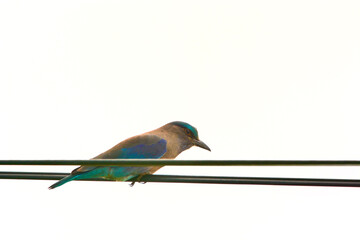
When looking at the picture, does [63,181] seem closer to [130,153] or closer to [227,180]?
[130,153]

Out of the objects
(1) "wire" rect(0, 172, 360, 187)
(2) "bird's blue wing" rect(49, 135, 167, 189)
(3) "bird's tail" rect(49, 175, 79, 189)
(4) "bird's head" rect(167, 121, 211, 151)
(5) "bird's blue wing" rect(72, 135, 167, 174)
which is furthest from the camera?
(4) "bird's head" rect(167, 121, 211, 151)

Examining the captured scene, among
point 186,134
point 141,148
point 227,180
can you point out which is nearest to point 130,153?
point 141,148

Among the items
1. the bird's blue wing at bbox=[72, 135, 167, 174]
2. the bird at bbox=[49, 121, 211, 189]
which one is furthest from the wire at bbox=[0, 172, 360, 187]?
the bird's blue wing at bbox=[72, 135, 167, 174]

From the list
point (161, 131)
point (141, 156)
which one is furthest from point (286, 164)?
point (161, 131)

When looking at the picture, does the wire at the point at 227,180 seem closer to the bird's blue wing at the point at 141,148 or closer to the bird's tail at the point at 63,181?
the bird's tail at the point at 63,181

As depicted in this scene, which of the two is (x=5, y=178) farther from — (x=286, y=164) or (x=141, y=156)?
(x=141, y=156)

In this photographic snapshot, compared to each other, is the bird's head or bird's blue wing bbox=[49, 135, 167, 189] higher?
the bird's head

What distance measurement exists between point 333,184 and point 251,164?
519 mm

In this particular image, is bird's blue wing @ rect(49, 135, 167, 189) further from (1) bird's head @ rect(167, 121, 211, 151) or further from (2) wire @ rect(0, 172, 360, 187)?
(2) wire @ rect(0, 172, 360, 187)

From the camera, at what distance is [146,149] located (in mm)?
5691

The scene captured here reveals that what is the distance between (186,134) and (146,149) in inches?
25.5

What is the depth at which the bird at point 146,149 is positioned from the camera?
16.8 ft

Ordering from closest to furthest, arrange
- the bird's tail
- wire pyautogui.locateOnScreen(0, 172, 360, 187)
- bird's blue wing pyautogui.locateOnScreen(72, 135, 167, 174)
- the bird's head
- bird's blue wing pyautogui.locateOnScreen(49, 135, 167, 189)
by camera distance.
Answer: wire pyautogui.locateOnScreen(0, 172, 360, 187), the bird's tail, bird's blue wing pyautogui.locateOnScreen(49, 135, 167, 189), bird's blue wing pyautogui.locateOnScreen(72, 135, 167, 174), the bird's head

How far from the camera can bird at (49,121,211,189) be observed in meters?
5.11
